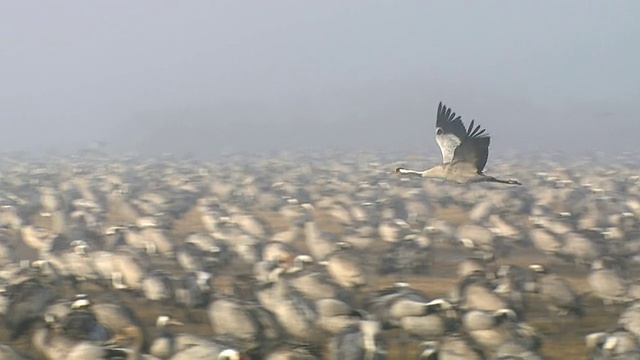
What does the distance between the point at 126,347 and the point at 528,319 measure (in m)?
5.00

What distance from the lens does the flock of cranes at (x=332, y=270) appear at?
31.7 feet

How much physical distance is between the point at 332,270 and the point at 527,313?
8.97 feet

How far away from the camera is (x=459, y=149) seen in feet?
46.0

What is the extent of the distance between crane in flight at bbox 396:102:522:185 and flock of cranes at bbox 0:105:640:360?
0.07 feet


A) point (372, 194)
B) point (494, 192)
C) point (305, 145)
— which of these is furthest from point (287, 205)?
point (305, 145)

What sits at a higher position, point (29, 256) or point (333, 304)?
point (333, 304)

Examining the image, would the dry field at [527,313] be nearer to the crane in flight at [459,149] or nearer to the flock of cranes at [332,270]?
the flock of cranes at [332,270]

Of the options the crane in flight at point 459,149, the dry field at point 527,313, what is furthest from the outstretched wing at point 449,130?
the dry field at point 527,313

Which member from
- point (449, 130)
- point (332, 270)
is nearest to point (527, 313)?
point (332, 270)

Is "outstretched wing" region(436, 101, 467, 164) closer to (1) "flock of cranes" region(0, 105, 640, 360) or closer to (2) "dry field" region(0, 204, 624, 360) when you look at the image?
(1) "flock of cranes" region(0, 105, 640, 360)

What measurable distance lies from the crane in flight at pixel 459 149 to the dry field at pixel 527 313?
1634 millimetres

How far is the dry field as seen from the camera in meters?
10.7

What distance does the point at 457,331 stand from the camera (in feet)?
33.2

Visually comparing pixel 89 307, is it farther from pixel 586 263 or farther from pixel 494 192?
pixel 494 192
